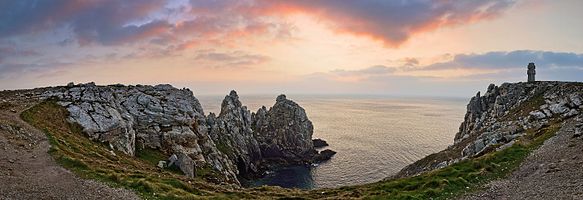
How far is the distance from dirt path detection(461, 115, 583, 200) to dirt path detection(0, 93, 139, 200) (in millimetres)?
26040

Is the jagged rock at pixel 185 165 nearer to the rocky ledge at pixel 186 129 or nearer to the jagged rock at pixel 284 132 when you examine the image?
the rocky ledge at pixel 186 129

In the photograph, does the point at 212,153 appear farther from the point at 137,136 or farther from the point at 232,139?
the point at 232,139

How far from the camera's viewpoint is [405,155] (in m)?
129

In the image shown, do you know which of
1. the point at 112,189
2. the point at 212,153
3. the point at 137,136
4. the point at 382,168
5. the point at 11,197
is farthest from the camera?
the point at 382,168

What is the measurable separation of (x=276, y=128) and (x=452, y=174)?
113645 millimetres

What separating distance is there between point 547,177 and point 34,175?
38.3m

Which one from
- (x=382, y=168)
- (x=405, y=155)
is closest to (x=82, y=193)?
(x=382, y=168)

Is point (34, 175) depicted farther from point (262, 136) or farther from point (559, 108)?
point (262, 136)

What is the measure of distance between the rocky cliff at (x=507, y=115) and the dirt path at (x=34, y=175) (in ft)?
136

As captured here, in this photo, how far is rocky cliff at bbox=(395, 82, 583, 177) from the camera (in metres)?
52.4

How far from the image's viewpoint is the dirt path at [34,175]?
24.4 m

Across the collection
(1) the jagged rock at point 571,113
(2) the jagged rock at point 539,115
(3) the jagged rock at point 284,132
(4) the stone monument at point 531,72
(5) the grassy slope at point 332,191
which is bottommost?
(3) the jagged rock at point 284,132

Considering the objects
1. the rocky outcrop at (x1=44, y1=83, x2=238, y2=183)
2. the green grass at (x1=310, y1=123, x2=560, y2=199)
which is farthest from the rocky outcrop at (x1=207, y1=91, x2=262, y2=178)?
the green grass at (x1=310, y1=123, x2=560, y2=199)

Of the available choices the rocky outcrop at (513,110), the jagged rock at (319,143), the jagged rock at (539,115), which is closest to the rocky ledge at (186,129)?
the jagged rock at (319,143)
